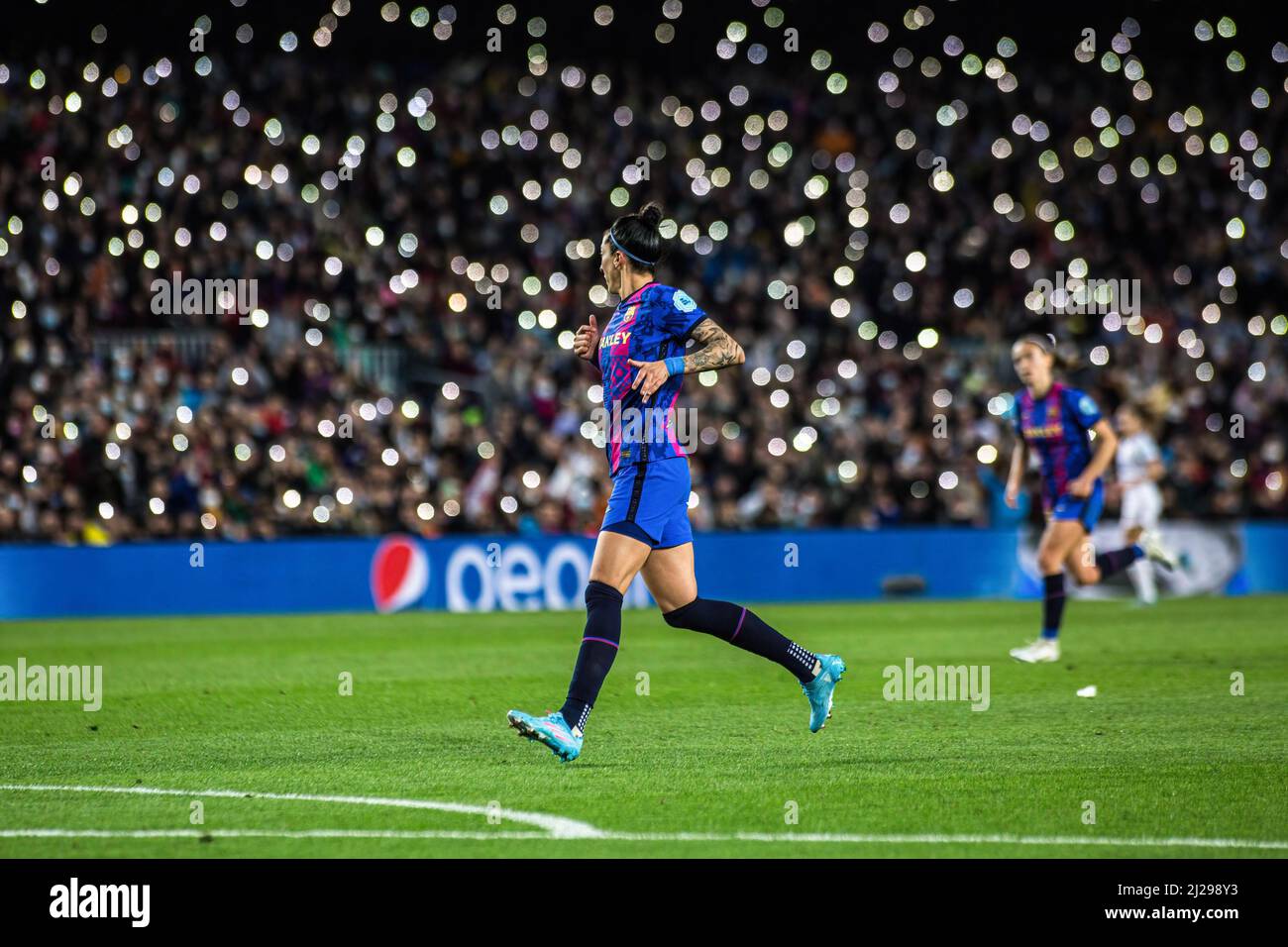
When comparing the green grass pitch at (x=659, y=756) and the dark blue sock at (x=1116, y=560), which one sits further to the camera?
the dark blue sock at (x=1116, y=560)

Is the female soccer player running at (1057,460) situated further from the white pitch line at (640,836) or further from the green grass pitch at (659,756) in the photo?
the white pitch line at (640,836)

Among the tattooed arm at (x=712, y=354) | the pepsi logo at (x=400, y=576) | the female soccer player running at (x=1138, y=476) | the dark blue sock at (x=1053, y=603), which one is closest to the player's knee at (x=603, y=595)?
the tattooed arm at (x=712, y=354)

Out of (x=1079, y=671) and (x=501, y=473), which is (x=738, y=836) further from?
(x=501, y=473)

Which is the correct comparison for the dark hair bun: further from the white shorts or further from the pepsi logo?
the white shorts

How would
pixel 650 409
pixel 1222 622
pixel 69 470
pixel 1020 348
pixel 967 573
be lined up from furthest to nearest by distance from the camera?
1. pixel 967 573
2. pixel 69 470
3. pixel 1222 622
4. pixel 1020 348
5. pixel 650 409

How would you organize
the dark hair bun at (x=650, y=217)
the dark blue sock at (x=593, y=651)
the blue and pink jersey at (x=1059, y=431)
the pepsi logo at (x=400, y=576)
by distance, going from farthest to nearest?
the pepsi logo at (x=400, y=576), the blue and pink jersey at (x=1059, y=431), the dark hair bun at (x=650, y=217), the dark blue sock at (x=593, y=651)

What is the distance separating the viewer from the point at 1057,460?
40.2 ft

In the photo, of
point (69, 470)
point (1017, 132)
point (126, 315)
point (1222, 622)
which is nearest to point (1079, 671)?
point (1222, 622)

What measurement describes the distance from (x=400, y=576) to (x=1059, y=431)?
30.9 ft

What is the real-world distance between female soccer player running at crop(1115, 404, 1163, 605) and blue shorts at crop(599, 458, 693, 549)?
1232 cm

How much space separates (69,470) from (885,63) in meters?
16.5

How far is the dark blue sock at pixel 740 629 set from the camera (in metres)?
7.32

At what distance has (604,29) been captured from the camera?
28.5 meters

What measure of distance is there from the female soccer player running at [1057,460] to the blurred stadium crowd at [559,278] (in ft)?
23.9
